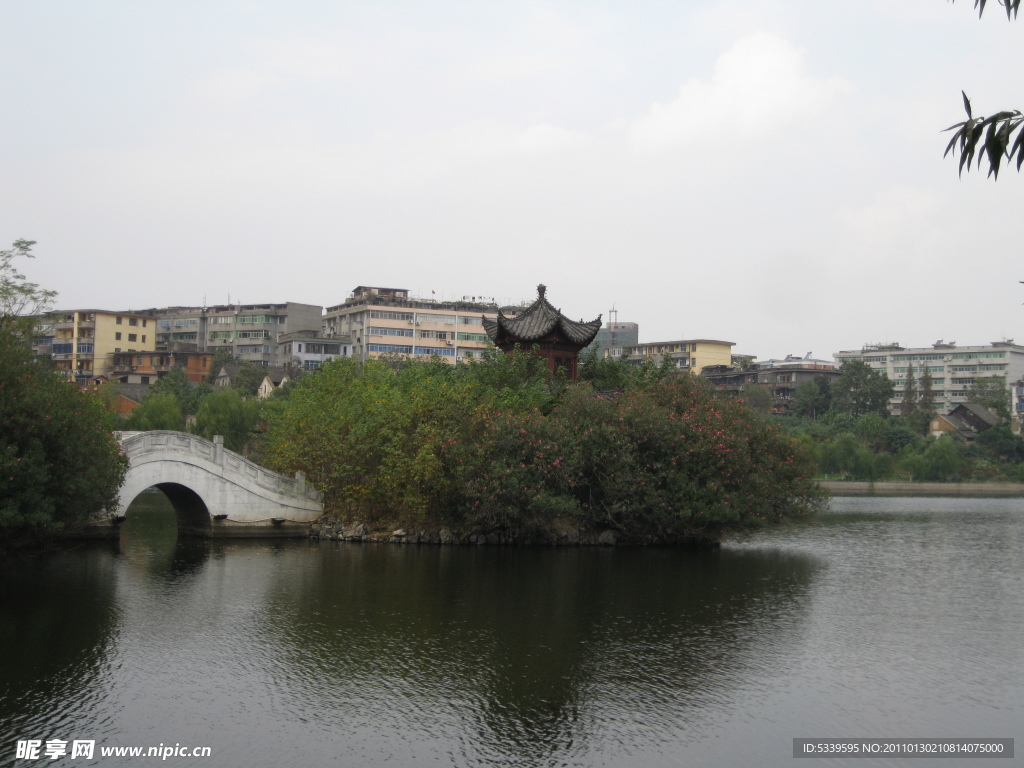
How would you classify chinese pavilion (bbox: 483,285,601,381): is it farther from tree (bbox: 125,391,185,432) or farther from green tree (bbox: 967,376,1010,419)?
green tree (bbox: 967,376,1010,419)

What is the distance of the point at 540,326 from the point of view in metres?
34.8

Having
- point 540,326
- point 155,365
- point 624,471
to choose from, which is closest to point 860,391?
point 540,326

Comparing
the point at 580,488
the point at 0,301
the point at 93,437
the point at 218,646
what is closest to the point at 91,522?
the point at 93,437

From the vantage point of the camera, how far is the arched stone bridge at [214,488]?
85.6 feet

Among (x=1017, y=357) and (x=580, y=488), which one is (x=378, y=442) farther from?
(x=1017, y=357)

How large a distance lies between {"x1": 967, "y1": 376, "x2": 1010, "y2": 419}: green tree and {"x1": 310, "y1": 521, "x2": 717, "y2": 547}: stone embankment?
58.0 meters

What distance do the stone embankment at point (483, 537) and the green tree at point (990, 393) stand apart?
5796cm

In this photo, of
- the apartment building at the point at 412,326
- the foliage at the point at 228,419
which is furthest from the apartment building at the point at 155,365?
the foliage at the point at 228,419

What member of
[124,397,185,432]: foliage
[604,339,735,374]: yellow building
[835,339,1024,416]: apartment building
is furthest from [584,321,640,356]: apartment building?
[124,397,185,432]: foliage

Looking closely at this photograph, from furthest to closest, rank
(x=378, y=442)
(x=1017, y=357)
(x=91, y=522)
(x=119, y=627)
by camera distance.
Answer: (x=1017, y=357)
(x=378, y=442)
(x=91, y=522)
(x=119, y=627)

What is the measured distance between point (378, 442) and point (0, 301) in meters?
11.3

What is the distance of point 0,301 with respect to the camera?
2416 centimetres

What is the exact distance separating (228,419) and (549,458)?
985 inches

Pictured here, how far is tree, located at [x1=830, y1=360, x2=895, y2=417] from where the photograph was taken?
76.6 metres
